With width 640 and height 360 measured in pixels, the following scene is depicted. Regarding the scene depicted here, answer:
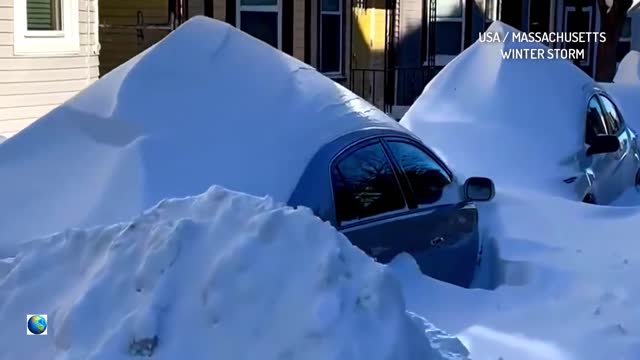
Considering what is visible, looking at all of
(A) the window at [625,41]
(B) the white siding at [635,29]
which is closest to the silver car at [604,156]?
(B) the white siding at [635,29]

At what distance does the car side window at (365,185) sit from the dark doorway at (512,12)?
66.0 ft

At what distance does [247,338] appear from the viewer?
3.01 meters

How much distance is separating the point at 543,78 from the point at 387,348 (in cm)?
770

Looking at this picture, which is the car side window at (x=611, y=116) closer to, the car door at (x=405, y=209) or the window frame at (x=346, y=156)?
the car door at (x=405, y=209)

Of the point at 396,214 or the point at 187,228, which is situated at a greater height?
the point at 187,228

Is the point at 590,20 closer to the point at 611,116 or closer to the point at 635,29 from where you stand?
the point at 635,29

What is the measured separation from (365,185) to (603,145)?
492 cm

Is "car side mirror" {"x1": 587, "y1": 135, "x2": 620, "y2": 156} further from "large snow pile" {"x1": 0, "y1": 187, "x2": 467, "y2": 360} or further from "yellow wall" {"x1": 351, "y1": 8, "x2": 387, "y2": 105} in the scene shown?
"yellow wall" {"x1": 351, "y1": 8, "x2": 387, "y2": 105}

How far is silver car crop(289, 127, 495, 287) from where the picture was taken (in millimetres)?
5320

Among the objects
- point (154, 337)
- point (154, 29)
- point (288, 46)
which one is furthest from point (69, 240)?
point (288, 46)

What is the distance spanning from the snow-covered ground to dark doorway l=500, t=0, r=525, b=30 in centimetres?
1485

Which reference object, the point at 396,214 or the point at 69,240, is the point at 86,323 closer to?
the point at 69,240

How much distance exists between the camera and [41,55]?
1142 cm

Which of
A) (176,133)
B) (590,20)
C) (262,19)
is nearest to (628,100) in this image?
(262,19)
